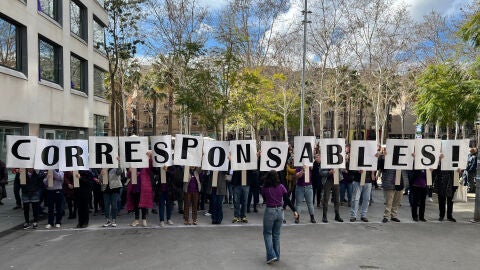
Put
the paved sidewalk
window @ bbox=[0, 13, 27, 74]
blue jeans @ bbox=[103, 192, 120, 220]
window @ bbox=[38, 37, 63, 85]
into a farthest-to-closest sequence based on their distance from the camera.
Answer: window @ bbox=[38, 37, 63, 85]
window @ bbox=[0, 13, 27, 74]
the paved sidewalk
blue jeans @ bbox=[103, 192, 120, 220]

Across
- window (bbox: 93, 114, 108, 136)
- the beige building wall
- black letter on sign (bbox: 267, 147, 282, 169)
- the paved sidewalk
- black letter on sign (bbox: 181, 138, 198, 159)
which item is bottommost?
the paved sidewalk

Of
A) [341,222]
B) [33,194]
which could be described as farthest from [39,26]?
[341,222]

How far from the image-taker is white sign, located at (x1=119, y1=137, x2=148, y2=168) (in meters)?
9.54

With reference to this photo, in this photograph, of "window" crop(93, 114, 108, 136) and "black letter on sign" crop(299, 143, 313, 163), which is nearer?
"black letter on sign" crop(299, 143, 313, 163)

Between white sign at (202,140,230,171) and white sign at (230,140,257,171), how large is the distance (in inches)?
9.0

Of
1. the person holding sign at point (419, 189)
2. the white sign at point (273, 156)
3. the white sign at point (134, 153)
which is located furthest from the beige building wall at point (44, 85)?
the person holding sign at point (419, 189)

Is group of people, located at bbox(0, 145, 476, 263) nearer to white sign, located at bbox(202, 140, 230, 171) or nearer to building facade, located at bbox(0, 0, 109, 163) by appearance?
white sign, located at bbox(202, 140, 230, 171)

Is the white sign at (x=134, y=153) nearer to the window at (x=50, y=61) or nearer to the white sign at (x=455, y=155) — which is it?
the white sign at (x=455, y=155)

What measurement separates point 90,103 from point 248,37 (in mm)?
11745

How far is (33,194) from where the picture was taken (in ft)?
31.0

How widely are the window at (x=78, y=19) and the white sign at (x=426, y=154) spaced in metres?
20.7

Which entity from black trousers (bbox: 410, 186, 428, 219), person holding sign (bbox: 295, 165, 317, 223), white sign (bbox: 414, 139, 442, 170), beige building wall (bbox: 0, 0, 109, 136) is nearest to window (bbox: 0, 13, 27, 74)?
beige building wall (bbox: 0, 0, 109, 136)

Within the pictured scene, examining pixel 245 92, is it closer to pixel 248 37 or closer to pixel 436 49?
pixel 248 37

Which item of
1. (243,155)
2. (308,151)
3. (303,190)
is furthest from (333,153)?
(243,155)
